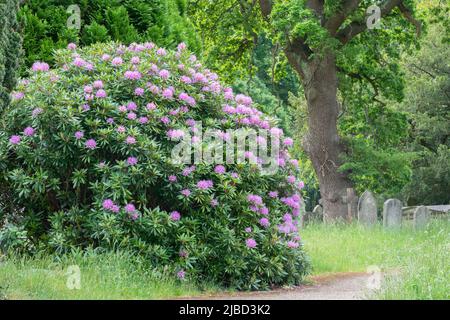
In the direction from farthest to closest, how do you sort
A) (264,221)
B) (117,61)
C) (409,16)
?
(409,16)
(117,61)
(264,221)

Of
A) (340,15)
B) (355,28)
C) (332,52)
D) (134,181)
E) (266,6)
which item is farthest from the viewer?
(266,6)

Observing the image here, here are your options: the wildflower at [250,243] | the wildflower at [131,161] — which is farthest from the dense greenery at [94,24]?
the wildflower at [250,243]

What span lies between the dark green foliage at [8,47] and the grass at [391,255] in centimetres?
390

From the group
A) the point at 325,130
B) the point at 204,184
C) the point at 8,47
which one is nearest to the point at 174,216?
the point at 204,184

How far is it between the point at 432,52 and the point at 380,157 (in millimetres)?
11668

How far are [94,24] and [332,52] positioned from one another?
22.0ft

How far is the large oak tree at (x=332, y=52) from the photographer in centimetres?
1552

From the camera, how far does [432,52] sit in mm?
27656

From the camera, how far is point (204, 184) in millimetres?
8078

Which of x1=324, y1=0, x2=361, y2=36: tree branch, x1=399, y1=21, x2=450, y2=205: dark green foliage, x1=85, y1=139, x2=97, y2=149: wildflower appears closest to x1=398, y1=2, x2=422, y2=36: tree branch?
x1=324, y1=0, x2=361, y2=36: tree branch

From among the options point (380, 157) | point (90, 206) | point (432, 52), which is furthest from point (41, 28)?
point (432, 52)

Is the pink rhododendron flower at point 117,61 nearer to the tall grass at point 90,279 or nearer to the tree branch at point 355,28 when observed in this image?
the tall grass at point 90,279

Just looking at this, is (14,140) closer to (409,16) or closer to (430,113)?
(409,16)
